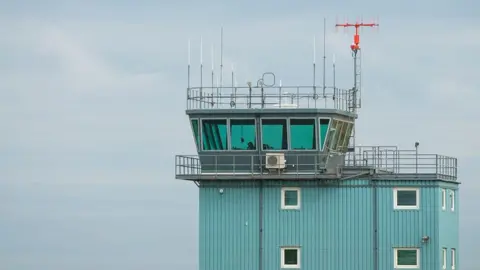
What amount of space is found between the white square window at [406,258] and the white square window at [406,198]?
172cm

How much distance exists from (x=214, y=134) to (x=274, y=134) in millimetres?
2434

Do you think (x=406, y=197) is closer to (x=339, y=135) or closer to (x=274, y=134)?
(x=339, y=135)

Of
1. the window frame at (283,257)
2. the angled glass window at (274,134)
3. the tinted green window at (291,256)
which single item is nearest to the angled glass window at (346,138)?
the angled glass window at (274,134)

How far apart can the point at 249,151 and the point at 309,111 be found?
2923 millimetres

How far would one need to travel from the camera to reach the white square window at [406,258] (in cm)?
6900

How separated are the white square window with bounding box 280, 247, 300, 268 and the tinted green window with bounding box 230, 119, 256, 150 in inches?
170

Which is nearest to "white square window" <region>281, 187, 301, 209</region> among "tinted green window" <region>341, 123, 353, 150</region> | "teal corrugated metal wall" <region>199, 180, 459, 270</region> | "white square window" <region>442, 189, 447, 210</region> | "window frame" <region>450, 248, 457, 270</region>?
"teal corrugated metal wall" <region>199, 180, 459, 270</region>

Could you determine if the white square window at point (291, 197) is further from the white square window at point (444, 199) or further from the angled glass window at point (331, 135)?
the white square window at point (444, 199)

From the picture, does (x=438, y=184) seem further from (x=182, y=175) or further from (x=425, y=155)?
(x=182, y=175)

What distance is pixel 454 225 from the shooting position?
72.0 m

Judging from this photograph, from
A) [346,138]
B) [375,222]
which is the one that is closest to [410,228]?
[375,222]

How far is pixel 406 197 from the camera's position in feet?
228

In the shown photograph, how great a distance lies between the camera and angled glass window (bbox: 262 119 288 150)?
6969 centimetres

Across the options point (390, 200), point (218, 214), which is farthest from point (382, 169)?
point (218, 214)
